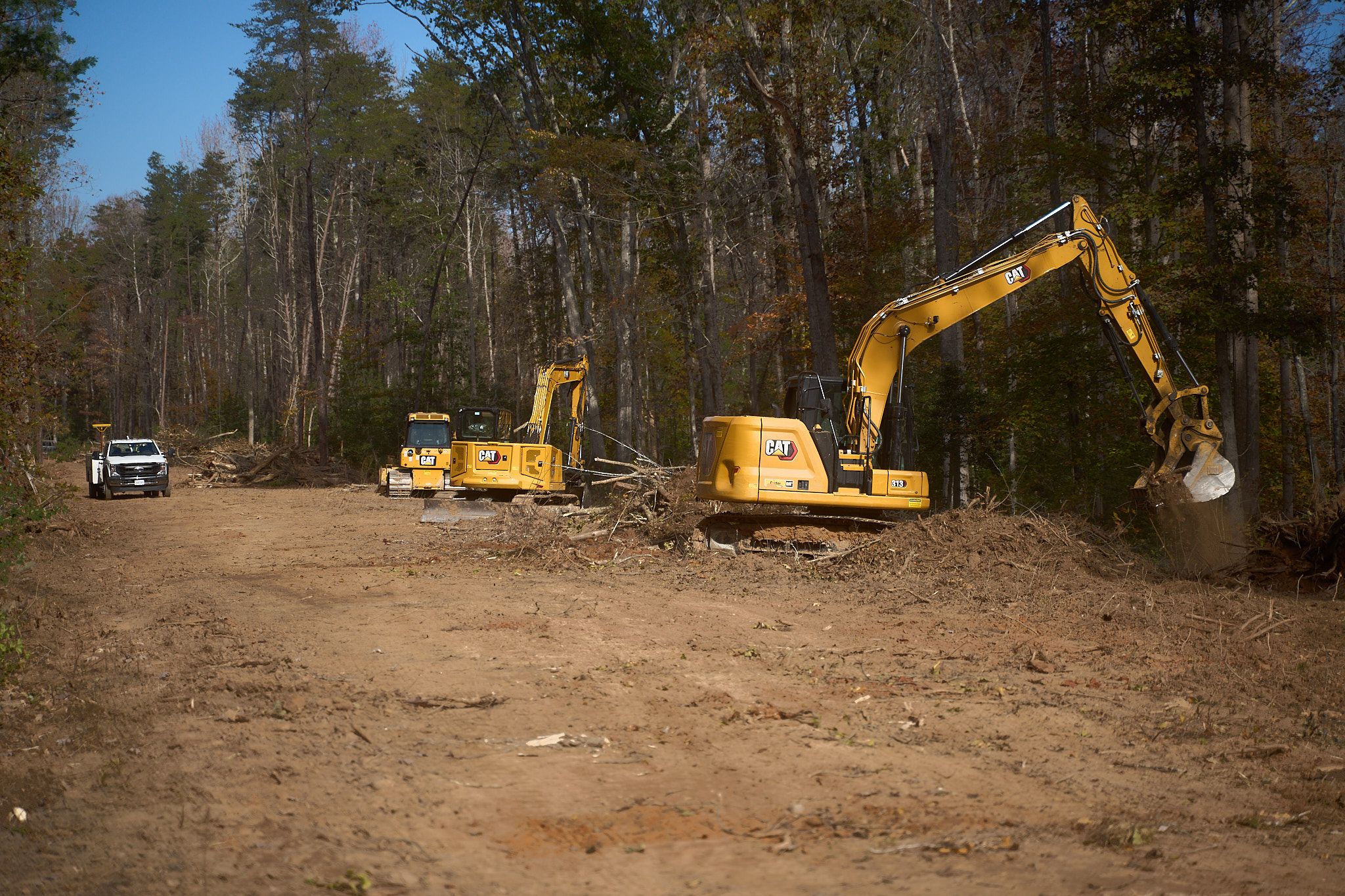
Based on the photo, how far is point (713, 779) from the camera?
5.56 metres

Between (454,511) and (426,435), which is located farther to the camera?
(426,435)

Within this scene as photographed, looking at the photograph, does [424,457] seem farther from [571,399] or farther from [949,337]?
[949,337]

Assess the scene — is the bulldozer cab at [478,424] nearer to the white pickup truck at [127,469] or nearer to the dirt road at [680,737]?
the white pickup truck at [127,469]

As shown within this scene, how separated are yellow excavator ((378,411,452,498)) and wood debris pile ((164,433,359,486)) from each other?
8305 mm

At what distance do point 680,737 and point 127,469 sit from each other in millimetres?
28597

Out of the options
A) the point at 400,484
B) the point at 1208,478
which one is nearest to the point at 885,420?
the point at 1208,478

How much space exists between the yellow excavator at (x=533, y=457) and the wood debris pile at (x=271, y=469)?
656 inches

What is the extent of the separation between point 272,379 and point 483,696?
62.3 meters

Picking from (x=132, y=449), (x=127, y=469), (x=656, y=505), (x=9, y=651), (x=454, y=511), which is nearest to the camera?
(x=9, y=651)

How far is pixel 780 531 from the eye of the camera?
1488 cm

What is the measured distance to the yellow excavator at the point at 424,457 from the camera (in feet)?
101

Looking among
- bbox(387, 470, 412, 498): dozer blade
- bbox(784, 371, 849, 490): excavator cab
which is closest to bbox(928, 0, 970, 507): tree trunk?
bbox(784, 371, 849, 490): excavator cab

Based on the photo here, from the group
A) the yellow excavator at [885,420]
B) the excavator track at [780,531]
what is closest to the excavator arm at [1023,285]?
the yellow excavator at [885,420]

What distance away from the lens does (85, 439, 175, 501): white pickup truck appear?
2994cm
